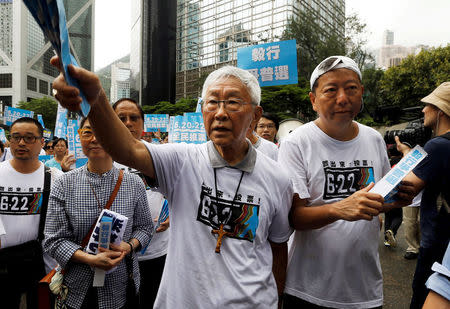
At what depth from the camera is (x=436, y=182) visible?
1.99 metres

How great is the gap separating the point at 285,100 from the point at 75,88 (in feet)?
60.7

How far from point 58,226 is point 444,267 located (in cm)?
194

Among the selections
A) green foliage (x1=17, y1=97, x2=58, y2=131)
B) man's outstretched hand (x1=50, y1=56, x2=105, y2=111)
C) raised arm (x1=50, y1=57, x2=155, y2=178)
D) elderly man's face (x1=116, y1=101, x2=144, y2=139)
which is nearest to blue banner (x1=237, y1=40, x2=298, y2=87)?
elderly man's face (x1=116, y1=101, x2=144, y2=139)

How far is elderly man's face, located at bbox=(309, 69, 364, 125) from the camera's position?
5.60 ft

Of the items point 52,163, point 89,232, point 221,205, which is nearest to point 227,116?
point 221,205

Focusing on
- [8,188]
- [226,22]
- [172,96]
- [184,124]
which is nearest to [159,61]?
[172,96]

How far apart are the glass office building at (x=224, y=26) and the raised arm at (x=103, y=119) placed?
31.6 meters

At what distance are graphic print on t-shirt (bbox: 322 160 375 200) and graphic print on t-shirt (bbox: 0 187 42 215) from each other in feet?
7.80

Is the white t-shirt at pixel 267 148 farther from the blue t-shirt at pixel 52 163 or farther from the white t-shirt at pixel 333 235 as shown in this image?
the blue t-shirt at pixel 52 163

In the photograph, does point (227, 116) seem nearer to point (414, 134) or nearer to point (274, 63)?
point (414, 134)

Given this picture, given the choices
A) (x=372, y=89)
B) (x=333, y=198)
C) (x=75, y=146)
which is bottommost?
(x=333, y=198)

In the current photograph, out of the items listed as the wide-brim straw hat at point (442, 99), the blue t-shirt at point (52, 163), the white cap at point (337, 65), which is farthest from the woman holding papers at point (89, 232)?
the blue t-shirt at point (52, 163)

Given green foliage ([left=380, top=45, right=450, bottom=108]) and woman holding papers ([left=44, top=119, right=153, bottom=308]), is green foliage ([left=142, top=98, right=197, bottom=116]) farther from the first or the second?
woman holding papers ([left=44, top=119, right=153, bottom=308])

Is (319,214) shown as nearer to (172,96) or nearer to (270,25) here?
(172,96)
